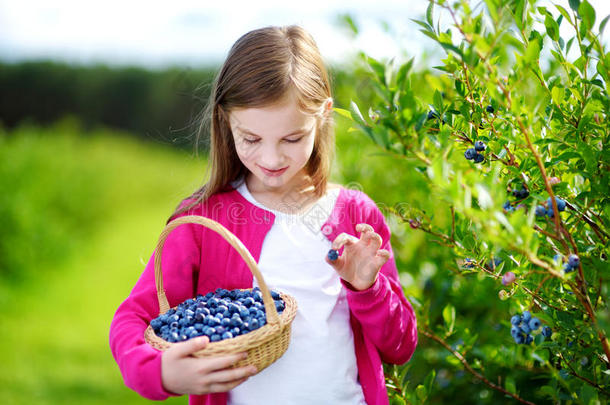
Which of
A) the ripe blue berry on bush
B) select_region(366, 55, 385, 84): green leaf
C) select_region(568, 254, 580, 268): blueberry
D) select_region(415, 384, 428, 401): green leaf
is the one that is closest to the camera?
select_region(366, 55, 385, 84): green leaf

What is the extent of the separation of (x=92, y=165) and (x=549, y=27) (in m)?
8.27

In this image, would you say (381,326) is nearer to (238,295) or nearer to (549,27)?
(238,295)

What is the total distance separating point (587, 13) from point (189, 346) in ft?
3.66

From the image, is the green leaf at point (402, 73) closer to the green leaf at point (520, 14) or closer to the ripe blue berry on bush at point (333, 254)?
the green leaf at point (520, 14)

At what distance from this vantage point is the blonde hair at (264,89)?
1478 millimetres

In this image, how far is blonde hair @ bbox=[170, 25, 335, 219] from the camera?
4.85 feet

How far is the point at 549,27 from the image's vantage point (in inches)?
50.4

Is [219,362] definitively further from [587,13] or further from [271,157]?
[587,13]

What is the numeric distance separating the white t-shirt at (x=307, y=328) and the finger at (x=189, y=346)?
35 cm

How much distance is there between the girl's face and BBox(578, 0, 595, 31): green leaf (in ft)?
2.30

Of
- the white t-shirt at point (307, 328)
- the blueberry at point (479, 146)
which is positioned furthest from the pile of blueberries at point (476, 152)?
the white t-shirt at point (307, 328)

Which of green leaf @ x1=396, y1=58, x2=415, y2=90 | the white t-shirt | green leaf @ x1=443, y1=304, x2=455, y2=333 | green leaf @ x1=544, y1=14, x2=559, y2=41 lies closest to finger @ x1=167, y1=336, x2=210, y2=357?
the white t-shirt

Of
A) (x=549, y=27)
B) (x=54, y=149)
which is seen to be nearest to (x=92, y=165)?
(x=54, y=149)

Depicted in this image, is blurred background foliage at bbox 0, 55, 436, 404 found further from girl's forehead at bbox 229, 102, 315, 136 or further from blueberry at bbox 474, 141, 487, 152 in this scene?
girl's forehead at bbox 229, 102, 315, 136
